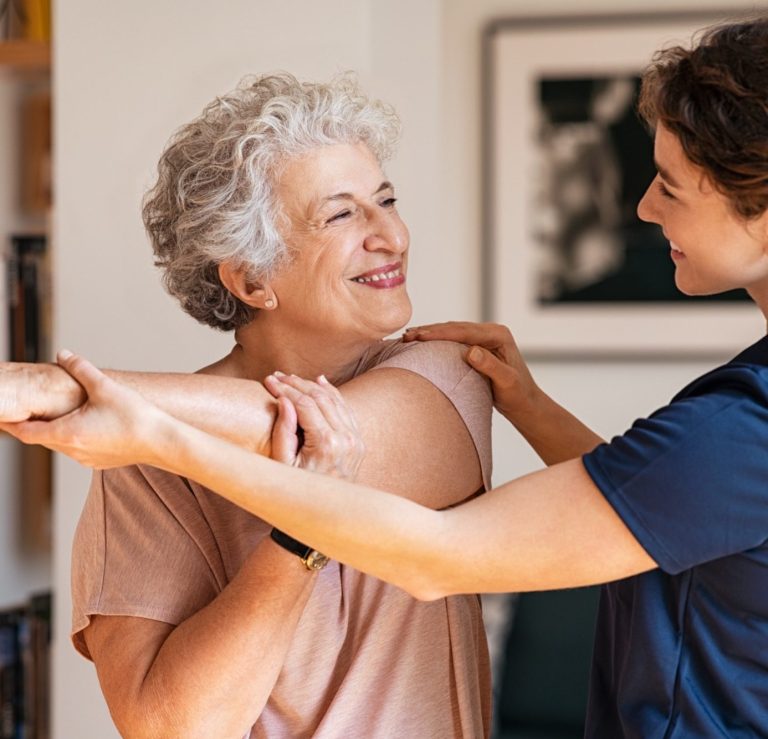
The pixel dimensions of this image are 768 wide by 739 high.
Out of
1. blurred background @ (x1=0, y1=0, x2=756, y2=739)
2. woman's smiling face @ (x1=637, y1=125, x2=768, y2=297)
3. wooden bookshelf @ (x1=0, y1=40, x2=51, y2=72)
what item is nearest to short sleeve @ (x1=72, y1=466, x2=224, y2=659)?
woman's smiling face @ (x1=637, y1=125, x2=768, y2=297)

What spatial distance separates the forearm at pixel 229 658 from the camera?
1.35m

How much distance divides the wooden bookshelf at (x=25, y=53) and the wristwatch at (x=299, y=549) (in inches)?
68.6

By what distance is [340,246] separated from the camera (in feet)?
5.22

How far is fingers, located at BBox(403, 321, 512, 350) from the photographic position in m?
1.67

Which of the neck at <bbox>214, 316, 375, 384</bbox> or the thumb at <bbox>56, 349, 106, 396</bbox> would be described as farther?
the neck at <bbox>214, 316, 375, 384</bbox>

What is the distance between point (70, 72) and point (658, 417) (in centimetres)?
182

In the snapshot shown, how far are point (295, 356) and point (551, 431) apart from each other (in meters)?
0.38

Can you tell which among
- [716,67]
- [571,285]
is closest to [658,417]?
[716,67]

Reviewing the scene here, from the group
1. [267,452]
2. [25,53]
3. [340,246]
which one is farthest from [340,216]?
[25,53]

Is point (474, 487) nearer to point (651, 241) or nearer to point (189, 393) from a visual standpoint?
point (189, 393)

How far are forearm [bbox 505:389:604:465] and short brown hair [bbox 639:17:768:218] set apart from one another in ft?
1.82

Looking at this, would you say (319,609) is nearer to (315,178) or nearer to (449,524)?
(449,524)

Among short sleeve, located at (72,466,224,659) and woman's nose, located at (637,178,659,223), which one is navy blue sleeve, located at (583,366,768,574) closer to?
woman's nose, located at (637,178,659,223)

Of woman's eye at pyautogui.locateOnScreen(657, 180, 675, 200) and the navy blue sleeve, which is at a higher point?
woman's eye at pyautogui.locateOnScreen(657, 180, 675, 200)
